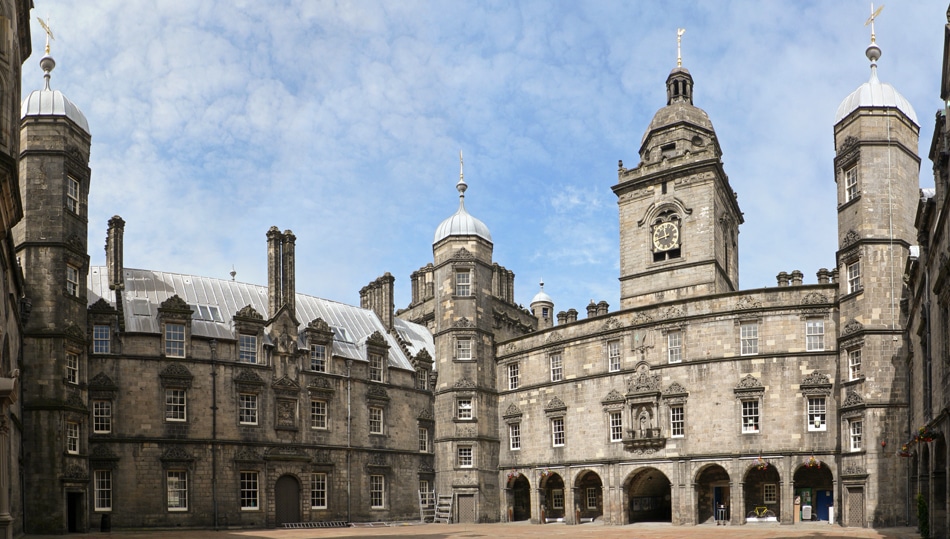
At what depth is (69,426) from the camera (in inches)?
1544

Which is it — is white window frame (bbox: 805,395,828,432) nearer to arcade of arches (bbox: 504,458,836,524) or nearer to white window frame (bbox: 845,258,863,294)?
arcade of arches (bbox: 504,458,836,524)

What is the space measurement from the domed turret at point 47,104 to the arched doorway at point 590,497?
1300 inches

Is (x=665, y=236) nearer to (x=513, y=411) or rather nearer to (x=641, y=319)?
(x=641, y=319)

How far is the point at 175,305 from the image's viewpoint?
44656mm

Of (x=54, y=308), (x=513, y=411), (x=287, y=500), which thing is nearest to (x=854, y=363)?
(x=513, y=411)

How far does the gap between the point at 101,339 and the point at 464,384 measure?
2102 cm

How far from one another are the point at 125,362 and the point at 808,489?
34.1 m

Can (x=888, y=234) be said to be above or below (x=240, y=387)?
above

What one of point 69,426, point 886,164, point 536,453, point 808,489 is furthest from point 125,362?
point 886,164

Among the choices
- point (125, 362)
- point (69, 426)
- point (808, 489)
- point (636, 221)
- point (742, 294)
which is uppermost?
point (636, 221)

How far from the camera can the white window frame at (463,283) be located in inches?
2176

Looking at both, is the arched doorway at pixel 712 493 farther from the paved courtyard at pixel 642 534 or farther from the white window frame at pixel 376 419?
the white window frame at pixel 376 419

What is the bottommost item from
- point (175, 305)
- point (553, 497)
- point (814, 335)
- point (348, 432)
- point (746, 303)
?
point (553, 497)

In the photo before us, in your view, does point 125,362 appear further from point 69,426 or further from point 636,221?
point 636,221
